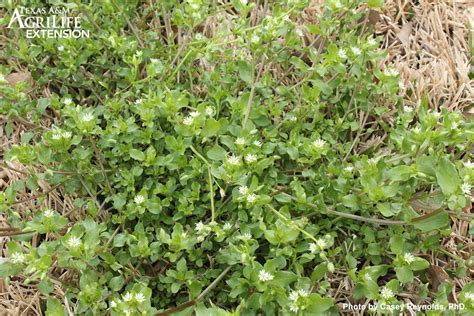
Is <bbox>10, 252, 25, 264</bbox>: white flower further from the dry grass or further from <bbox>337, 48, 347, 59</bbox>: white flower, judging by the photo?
<bbox>337, 48, 347, 59</bbox>: white flower

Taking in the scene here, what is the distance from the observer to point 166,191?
174 centimetres

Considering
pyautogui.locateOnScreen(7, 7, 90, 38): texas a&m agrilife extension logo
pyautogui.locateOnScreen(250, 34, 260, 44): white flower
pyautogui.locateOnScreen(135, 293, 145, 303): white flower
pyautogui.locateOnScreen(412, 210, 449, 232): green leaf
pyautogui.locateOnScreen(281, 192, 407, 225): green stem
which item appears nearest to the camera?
pyautogui.locateOnScreen(135, 293, 145, 303): white flower

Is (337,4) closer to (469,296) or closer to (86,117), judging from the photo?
(86,117)

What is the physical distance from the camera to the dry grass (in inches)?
71.5

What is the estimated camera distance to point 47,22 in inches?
86.6

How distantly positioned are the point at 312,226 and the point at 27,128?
1.13 metres

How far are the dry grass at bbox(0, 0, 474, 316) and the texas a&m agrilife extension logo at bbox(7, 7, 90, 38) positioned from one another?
1.19ft

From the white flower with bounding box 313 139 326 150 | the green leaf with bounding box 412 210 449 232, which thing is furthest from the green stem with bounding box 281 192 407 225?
the white flower with bounding box 313 139 326 150

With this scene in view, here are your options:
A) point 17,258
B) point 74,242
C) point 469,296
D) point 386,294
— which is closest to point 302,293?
point 386,294

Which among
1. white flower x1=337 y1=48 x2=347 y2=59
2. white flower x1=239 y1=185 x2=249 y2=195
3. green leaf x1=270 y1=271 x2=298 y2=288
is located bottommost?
green leaf x1=270 y1=271 x2=298 y2=288

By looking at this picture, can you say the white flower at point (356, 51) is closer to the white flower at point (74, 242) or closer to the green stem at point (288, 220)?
the green stem at point (288, 220)

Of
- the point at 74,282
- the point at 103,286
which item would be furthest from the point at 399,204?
the point at 74,282

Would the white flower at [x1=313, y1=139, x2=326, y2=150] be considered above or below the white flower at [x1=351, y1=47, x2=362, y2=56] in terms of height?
below

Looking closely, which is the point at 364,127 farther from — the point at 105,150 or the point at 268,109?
the point at 105,150
